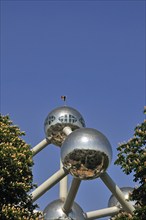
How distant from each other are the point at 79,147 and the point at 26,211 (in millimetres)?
4457

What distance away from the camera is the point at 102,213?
86.2ft

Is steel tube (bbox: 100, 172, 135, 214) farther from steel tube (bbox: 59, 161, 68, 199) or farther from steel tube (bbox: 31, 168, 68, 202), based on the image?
steel tube (bbox: 59, 161, 68, 199)

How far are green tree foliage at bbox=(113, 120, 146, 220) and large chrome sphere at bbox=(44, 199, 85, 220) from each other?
7804 millimetres

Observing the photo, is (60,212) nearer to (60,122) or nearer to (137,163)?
(60,122)

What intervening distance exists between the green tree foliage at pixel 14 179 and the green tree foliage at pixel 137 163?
3.88 metres

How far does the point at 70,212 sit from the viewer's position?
25.3 m

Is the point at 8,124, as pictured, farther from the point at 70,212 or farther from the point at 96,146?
the point at 70,212

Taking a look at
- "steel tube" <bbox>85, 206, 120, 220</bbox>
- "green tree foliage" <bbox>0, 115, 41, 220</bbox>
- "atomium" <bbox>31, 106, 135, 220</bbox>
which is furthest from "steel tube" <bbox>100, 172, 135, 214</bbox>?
"green tree foliage" <bbox>0, 115, 41, 220</bbox>

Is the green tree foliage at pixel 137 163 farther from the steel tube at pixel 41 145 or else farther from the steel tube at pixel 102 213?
the steel tube at pixel 41 145

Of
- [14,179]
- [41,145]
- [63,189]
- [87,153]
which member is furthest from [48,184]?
[14,179]

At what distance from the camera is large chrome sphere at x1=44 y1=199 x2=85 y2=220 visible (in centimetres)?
2512

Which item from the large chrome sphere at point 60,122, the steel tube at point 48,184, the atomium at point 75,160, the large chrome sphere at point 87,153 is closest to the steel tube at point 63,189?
the atomium at point 75,160

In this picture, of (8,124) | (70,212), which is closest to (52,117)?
(70,212)

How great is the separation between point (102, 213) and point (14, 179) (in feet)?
35.3
